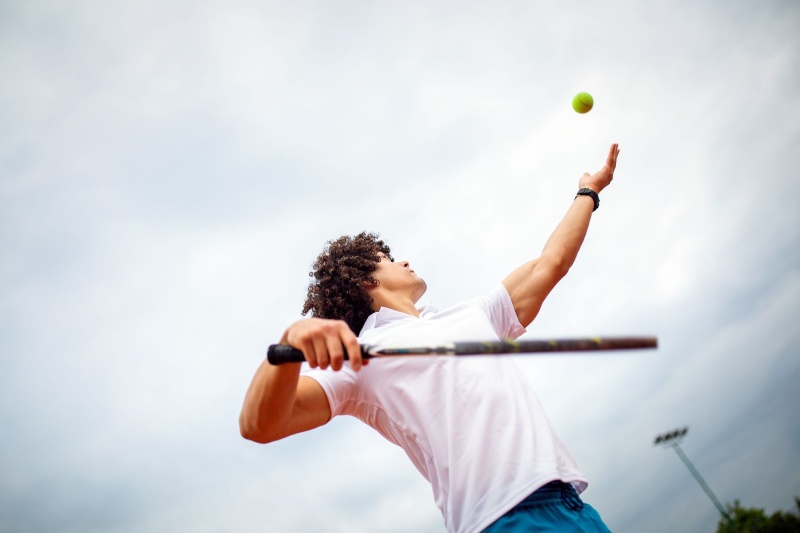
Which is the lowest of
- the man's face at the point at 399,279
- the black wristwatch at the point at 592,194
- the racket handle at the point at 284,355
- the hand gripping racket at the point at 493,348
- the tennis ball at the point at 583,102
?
the hand gripping racket at the point at 493,348

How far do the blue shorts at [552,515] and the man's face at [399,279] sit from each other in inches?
73.7

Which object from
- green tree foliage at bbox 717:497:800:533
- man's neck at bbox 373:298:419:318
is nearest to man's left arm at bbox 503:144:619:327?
man's neck at bbox 373:298:419:318

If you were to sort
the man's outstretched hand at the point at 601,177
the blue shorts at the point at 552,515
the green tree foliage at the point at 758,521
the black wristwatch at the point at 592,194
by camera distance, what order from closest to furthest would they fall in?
the blue shorts at the point at 552,515 → the black wristwatch at the point at 592,194 → the man's outstretched hand at the point at 601,177 → the green tree foliage at the point at 758,521

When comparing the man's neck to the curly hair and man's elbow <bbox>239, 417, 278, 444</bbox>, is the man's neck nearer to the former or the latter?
the curly hair

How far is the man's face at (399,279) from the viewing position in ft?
12.3

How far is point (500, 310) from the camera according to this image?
10.6 ft

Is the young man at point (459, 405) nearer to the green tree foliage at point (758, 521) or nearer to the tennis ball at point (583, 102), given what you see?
the tennis ball at point (583, 102)

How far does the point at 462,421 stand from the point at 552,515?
556 millimetres

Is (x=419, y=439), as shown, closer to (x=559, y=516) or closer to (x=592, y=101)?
(x=559, y=516)

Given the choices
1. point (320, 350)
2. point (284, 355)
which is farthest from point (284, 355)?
point (320, 350)

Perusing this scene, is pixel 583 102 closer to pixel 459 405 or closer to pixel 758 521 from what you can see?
pixel 459 405

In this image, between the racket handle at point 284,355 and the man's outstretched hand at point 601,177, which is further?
the man's outstretched hand at point 601,177

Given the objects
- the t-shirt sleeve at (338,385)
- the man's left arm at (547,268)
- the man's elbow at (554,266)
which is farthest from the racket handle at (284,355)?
the man's elbow at (554,266)

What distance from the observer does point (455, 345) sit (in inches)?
76.9
